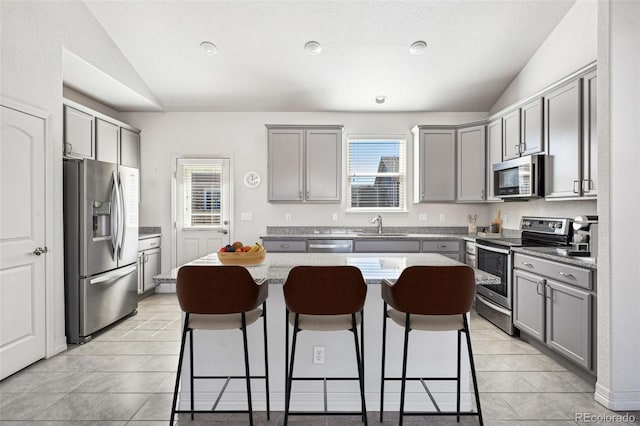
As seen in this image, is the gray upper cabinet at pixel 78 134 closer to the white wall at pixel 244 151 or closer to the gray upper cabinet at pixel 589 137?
the white wall at pixel 244 151

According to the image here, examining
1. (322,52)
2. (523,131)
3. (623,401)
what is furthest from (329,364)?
(322,52)

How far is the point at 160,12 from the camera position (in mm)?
3482

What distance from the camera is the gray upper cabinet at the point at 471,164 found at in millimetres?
4508

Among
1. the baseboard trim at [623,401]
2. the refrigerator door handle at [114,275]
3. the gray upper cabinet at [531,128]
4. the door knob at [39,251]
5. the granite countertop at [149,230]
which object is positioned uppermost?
the gray upper cabinet at [531,128]

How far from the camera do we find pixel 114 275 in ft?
11.9

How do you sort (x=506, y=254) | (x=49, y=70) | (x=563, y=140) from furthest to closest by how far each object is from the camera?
(x=506, y=254) → (x=563, y=140) → (x=49, y=70)

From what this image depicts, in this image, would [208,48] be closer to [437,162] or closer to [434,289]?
[437,162]

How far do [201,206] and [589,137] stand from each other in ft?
15.2

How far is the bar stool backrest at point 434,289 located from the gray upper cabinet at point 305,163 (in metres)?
3.14

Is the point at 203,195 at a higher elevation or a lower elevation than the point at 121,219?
higher

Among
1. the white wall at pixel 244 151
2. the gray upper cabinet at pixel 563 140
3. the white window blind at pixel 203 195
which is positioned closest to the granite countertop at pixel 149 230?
the white wall at pixel 244 151

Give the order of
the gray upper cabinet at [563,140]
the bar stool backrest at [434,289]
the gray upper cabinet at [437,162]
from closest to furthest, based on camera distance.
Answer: the bar stool backrest at [434,289]
the gray upper cabinet at [563,140]
the gray upper cabinet at [437,162]

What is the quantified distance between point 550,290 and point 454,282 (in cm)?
167

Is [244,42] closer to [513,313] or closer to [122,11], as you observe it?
[122,11]
